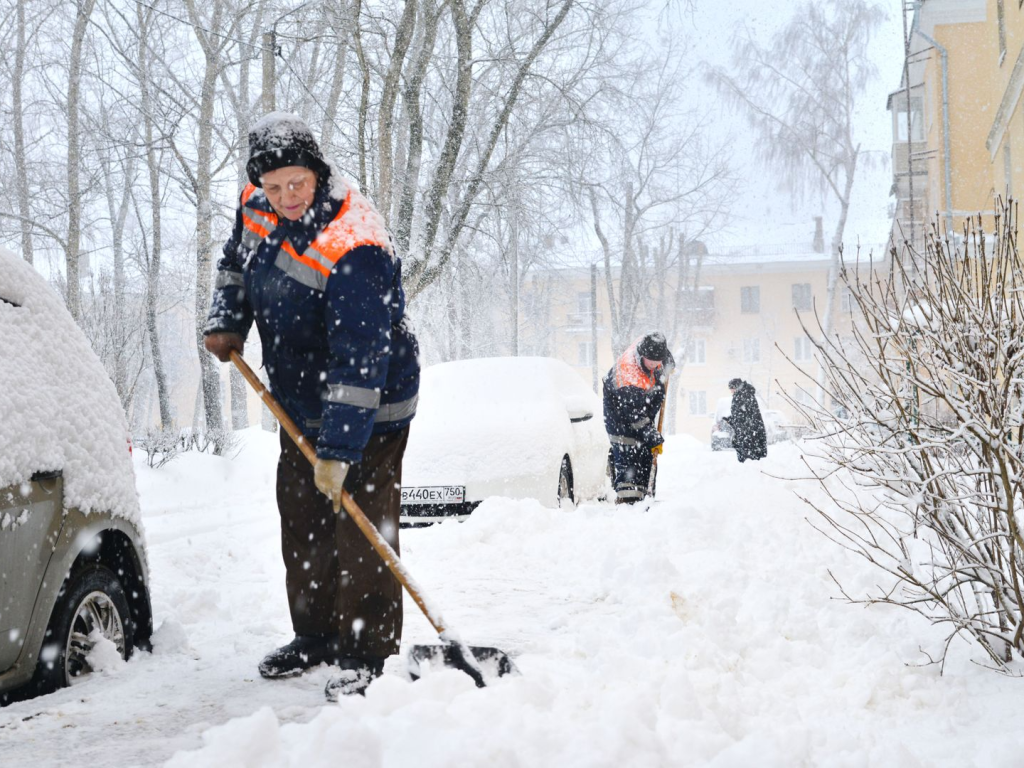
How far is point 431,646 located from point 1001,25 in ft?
53.0

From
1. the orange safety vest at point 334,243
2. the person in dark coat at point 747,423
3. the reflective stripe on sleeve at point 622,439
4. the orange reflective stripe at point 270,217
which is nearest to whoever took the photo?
the orange safety vest at point 334,243

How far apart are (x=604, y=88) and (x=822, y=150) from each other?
1734 centimetres

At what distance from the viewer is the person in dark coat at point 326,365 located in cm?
316

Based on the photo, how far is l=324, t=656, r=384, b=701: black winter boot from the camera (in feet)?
10.4

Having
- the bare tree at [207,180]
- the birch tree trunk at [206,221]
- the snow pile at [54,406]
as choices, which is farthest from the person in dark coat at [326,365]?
the bare tree at [207,180]

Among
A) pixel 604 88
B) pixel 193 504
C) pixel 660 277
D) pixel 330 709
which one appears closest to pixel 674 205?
pixel 660 277

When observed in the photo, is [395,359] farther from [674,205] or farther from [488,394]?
[674,205]

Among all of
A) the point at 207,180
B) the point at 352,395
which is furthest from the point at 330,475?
the point at 207,180

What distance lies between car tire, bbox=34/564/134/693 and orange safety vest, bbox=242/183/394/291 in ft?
4.16

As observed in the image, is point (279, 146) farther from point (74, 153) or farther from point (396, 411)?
point (74, 153)

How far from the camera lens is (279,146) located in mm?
3230

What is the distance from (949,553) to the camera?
353cm

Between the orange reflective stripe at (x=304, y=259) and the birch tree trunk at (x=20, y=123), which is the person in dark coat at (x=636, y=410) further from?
the birch tree trunk at (x=20, y=123)

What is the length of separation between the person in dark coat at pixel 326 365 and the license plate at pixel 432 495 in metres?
3.53
